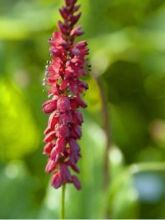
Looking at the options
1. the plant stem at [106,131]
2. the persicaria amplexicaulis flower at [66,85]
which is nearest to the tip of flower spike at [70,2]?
the persicaria amplexicaulis flower at [66,85]

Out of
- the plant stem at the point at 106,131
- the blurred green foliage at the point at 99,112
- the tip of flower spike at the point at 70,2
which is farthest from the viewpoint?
the blurred green foliage at the point at 99,112

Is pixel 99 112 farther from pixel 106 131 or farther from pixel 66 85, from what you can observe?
pixel 66 85

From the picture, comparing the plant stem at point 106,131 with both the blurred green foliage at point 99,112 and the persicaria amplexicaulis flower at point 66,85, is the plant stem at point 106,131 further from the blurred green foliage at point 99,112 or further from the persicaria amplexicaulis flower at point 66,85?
the persicaria amplexicaulis flower at point 66,85

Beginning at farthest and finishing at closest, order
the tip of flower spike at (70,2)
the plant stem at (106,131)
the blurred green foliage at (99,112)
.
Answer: the blurred green foliage at (99,112)
the plant stem at (106,131)
the tip of flower spike at (70,2)

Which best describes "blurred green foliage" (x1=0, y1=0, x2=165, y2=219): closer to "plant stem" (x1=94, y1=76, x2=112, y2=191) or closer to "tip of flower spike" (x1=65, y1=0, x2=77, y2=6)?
"plant stem" (x1=94, y1=76, x2=112, y2=191)

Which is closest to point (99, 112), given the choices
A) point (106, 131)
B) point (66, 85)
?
point (106, 131)

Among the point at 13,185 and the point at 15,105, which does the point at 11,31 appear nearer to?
the point at 15,105
